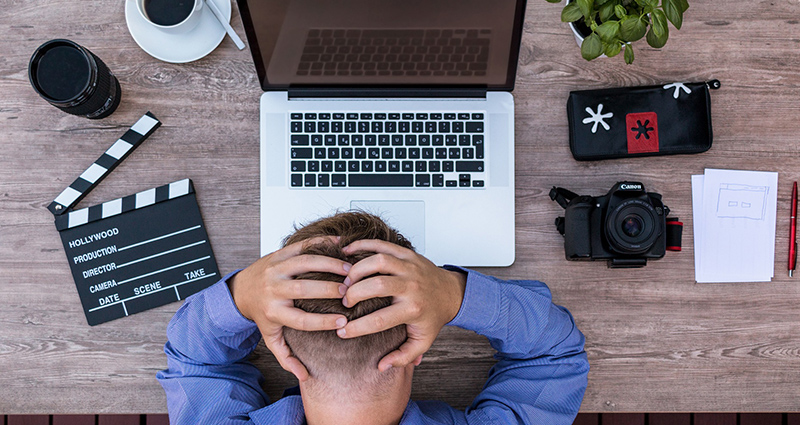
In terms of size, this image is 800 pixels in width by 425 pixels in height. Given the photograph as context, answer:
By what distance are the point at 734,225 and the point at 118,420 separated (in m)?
1.59

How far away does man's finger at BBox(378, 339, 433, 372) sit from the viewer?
0.66 metres

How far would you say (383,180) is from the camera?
91cm

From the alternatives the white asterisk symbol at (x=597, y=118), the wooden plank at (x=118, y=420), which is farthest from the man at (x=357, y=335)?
the wooden plank at (x=118, y=420)

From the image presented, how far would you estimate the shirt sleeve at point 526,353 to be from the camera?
0.82m

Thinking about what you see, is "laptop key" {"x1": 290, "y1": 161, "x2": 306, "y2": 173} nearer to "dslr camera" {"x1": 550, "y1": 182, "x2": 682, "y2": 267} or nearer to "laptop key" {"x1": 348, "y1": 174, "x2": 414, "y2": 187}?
"laptop key" {"x1": 348, "y1": 174, "x2": 414, "y2": 187}

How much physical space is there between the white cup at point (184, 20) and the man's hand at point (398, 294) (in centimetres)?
52

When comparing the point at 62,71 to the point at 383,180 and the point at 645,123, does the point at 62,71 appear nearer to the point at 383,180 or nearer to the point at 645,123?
the point at 383,180

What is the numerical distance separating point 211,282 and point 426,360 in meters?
0.42

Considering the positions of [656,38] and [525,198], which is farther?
[525,198]

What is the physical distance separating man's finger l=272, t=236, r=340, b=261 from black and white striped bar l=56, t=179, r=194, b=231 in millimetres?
327

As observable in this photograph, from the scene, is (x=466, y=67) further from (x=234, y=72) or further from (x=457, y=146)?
(x=234, y=72)

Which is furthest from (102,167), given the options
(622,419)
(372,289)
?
(622,419)

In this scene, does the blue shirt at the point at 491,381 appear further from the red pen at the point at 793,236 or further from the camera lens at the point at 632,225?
the red pen at the point at 793,236

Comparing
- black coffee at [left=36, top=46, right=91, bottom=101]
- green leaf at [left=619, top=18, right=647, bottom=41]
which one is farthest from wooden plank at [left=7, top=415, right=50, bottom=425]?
green leaf at [left=619, top=18, right=647, bottom=41]
